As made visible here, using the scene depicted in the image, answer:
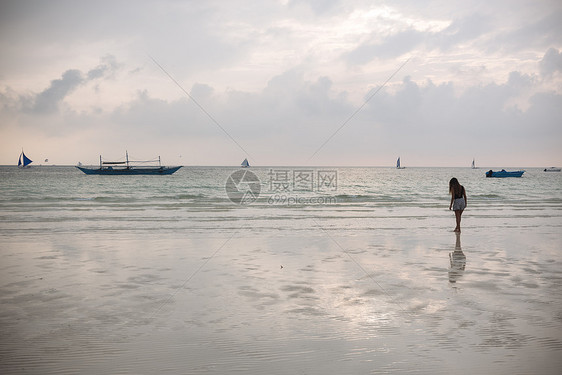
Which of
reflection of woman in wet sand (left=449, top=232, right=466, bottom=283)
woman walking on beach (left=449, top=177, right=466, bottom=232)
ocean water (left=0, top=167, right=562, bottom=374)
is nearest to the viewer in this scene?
ocean water (left=0, top=167, right=562, bottom=374)

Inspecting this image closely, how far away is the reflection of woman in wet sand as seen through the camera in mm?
9195

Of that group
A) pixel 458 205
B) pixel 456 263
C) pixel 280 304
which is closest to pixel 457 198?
pixel 458 205

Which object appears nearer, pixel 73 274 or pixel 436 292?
pixel 436 292

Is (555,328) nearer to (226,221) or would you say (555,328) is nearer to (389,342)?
(389,342)

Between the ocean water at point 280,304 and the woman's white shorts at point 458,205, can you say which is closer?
the ocean water at point 280,304

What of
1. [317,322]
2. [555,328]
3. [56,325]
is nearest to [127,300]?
[56,325]

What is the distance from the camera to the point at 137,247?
42.0ft

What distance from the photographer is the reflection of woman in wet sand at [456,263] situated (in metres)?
9.20

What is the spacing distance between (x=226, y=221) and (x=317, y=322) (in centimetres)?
1431

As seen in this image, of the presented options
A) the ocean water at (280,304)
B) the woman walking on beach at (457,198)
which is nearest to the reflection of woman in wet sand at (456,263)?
the ocean water at (280,304)

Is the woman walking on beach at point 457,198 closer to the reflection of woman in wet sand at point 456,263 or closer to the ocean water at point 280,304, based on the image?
the ocean water at point 280,304

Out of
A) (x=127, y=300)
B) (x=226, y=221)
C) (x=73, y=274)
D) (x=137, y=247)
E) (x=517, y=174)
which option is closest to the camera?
(x=127, y=300)

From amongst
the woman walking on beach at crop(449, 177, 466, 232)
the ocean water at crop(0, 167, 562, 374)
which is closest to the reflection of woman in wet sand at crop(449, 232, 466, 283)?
the ocean water at crop(0, 167, 562, 374)

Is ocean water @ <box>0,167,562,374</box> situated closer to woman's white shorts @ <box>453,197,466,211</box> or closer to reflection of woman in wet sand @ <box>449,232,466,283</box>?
reflection of woman in wet sand @ <box>449,232,466,283</box>
